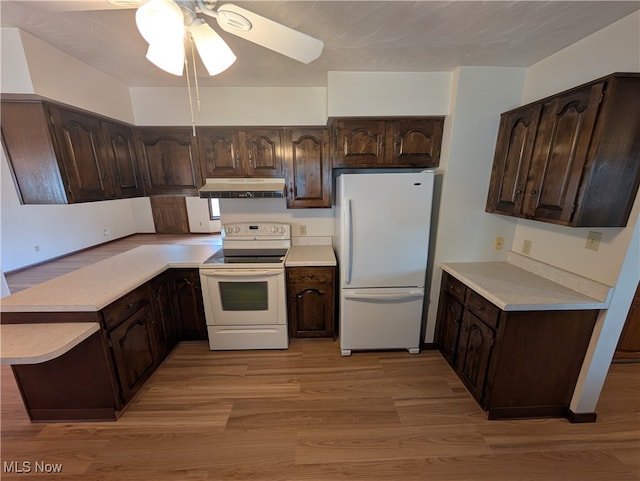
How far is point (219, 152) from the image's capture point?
2414 millimetres

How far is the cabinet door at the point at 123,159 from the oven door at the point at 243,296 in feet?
3.36

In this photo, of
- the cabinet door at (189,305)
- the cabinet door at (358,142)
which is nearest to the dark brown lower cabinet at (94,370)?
the cabinet door at (189,305)

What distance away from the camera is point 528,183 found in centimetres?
176

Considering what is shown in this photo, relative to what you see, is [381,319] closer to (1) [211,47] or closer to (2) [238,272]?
(2) [238,272]

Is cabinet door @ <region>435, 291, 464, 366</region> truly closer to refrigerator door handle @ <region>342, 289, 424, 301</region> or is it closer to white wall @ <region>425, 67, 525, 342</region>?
white wall @ <region>425, 67, 525, 342</region>

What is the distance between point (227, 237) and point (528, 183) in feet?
9.00

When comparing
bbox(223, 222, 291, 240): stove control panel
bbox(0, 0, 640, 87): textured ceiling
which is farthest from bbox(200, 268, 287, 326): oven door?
bbox(0, 0, 640, 87): textured ceiling

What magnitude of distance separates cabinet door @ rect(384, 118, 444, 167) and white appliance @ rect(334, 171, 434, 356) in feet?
0.83

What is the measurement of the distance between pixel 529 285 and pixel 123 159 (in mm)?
3511

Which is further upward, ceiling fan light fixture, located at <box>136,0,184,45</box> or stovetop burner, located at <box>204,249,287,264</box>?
ceiling fan light fixture, located at <box>136,0,184,45</box>

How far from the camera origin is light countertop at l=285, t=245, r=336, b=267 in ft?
7.90

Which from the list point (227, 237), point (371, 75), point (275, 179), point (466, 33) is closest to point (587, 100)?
point (466, 33)

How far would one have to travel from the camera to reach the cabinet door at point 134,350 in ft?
5.88

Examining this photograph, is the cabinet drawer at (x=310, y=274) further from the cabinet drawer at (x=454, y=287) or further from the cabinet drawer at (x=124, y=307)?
the cabinet drawer at (x=124, y=307)
